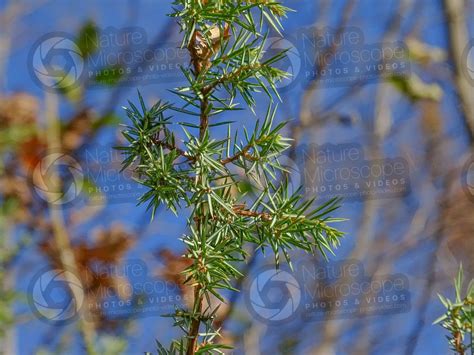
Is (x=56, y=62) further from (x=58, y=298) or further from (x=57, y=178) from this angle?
(x=58, y=298)

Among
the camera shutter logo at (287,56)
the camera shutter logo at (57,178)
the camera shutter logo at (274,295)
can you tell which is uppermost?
the camera shutter logo at (287,56)

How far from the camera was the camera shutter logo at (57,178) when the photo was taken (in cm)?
110

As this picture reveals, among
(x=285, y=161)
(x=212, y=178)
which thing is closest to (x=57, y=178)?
(x=285, y=161)

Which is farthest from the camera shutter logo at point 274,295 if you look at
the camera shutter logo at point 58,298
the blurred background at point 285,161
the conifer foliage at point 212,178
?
the conifer foliage at point 212,178

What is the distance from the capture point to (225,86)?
0.35 meters

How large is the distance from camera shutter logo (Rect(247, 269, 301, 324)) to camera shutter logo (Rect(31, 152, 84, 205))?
0.31 metres

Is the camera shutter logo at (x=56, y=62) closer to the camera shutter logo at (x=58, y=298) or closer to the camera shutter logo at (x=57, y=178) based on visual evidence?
the camera shutter logo at (x=57, y=178)

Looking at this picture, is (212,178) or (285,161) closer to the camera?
(212,178)

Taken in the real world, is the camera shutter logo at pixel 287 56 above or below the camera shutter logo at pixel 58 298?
above

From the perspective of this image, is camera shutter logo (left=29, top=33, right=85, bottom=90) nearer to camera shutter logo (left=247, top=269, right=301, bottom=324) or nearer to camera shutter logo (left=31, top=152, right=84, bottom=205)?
camera shutter logo (left=31, top=152, right=84, bottom=205)

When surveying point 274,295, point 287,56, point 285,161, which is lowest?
point 274,295

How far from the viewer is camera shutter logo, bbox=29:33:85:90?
1088 millimetres

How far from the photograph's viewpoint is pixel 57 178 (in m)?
1.11

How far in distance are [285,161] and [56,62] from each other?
1.29ft
